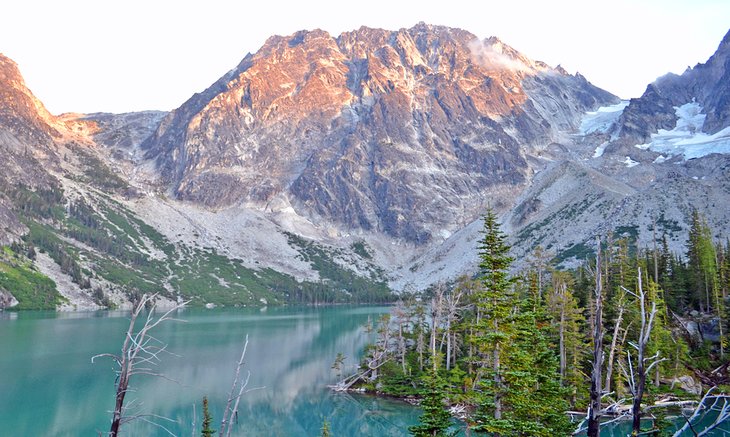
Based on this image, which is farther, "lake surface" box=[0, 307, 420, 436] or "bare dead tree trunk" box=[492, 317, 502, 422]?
"lake surface" box=[0, 307, 420, 436]

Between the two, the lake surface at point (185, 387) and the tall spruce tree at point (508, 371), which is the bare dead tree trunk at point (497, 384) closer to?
the tall spruce tree at point (508, 371)

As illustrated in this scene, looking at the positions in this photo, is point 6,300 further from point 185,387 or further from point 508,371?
point 508,371

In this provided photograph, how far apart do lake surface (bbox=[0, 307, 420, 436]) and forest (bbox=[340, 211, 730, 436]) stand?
7124 mm

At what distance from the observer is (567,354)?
62.2 meters

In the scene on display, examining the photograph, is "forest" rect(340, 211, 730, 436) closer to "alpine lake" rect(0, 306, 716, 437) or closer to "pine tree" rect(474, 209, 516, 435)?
"pine tree" rect(474, 209, 516, 435)

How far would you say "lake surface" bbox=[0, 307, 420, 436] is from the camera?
53688 millimetres

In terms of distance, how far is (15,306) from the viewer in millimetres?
166375

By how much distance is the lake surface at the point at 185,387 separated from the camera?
53688mm

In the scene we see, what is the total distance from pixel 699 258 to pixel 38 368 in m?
101

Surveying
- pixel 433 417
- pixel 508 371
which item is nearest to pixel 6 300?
pixel 433 417

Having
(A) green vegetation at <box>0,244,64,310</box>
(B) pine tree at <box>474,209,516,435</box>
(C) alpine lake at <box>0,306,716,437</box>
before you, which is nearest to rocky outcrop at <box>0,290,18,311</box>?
(A) green vegetation at <box>0,244,64,310</box>

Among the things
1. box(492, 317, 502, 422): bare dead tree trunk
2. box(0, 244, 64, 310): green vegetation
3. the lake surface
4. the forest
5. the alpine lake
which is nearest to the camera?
the forest

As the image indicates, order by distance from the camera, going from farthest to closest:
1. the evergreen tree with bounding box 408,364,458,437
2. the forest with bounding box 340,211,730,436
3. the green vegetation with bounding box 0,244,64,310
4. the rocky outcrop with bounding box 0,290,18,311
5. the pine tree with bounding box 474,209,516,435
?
the green vegetation with bounding box 0,244,64,310, the rocky outcrop with bounding box 0,290,18,311, the evergreen tree with bounding box 408,364,458,437, the pine tree with bounding box 474,209,516,435, the forest with bounding box 340,211,730,436

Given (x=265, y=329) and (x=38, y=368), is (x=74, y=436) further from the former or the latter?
(x=265, y=329)
